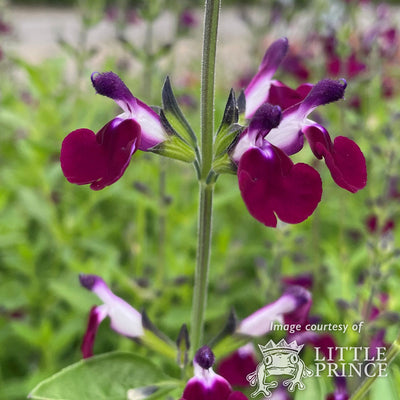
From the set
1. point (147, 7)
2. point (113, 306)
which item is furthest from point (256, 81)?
point (147, 7)

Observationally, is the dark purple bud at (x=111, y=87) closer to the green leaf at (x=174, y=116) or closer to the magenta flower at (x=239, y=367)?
the green leaf at (x=174, y=116)

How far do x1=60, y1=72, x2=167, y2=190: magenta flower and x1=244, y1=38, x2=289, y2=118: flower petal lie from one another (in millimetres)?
231

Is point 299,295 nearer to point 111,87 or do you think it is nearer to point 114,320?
point 114,320

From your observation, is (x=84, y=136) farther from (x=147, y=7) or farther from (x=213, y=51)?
(x=147, y=7)

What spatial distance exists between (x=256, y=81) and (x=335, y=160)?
0.32 metres

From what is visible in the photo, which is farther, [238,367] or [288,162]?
[238,367]

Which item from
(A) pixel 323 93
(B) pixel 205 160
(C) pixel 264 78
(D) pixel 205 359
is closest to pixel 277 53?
(C) pixel 264 78

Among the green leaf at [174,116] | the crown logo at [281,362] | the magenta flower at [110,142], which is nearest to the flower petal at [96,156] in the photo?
the magenta flower at [110,142]

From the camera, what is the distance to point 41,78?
8.50 ft

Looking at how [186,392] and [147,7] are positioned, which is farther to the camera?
[147,7]

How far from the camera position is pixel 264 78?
45.1 inches

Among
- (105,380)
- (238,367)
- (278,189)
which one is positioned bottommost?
(238,367)

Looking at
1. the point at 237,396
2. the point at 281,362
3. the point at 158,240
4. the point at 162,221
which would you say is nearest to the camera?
the point at 237,396

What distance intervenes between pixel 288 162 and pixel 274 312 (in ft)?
1.19
